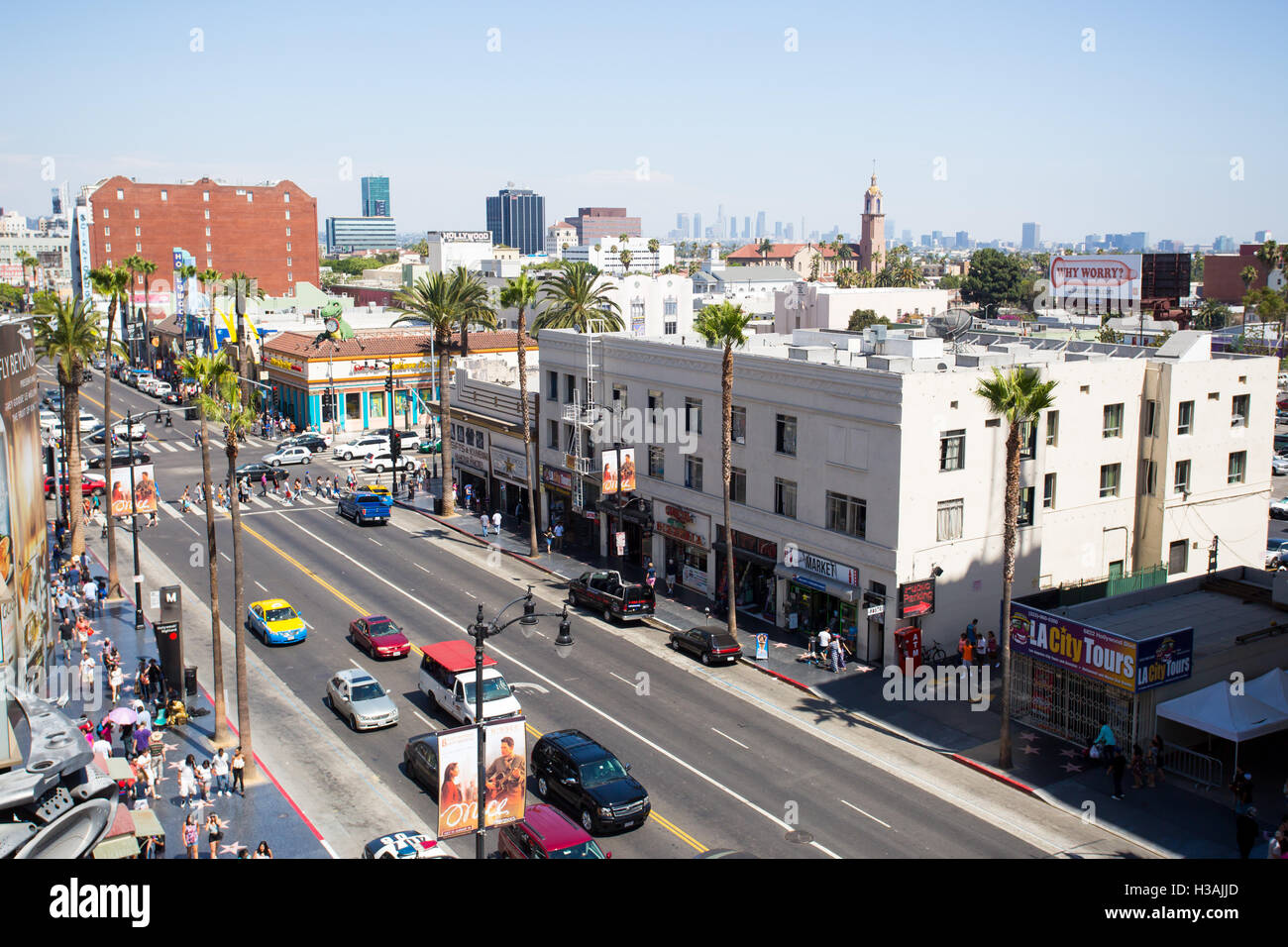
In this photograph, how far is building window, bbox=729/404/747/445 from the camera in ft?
147

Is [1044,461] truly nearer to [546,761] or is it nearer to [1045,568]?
[1045,568]

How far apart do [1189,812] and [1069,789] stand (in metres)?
2.92

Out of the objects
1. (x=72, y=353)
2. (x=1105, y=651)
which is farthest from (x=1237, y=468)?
(x=72, y=353)

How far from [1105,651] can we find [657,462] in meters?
23.7

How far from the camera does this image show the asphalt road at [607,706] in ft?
88.6

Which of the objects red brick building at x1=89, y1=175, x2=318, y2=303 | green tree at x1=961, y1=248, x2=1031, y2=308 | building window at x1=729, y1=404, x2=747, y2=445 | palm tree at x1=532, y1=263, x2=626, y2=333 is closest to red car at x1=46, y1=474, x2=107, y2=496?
palm tree at x1=532, y1=263, x2=626, y2=333

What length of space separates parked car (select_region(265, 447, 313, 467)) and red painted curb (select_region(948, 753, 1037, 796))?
57771 mm

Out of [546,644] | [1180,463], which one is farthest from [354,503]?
[1180,463]

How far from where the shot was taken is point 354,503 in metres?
61.4

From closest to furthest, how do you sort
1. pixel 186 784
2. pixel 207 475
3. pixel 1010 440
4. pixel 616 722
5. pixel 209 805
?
pixel 186 784 < pixel 209 805 < pixel 1010 440 < pixel 207 475 < pixel 616 722

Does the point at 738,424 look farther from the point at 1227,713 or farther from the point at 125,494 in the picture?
the point at 125,494

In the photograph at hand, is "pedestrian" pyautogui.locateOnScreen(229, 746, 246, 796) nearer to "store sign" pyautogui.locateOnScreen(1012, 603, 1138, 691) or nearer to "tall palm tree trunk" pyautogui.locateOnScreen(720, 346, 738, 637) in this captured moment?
"tall palm tree trunk" pyautogui.locateOnScreen(720, 346, 738, 637)

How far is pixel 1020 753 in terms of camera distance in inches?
1261

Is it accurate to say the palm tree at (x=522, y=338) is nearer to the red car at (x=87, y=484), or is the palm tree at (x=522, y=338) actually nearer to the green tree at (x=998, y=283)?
the red car at (x=87, y=484)
